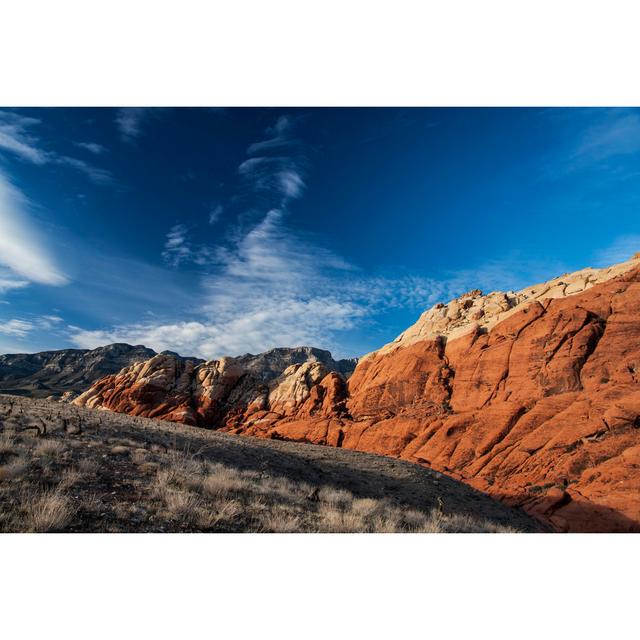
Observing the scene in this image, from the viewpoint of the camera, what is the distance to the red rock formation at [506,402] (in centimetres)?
2317

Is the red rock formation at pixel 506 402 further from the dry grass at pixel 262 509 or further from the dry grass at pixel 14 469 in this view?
the dry grass at pixel 14 469

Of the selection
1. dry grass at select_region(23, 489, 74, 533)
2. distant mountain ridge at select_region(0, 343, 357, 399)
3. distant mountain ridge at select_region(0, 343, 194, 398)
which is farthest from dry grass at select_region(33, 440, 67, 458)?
distant mountain ridge at select_region(0, 343, 194, 398)

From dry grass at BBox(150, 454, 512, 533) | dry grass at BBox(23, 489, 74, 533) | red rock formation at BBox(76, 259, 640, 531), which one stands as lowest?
→ dry grass at BBox(23, 489, 74, 533)

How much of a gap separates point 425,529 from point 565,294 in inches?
1685

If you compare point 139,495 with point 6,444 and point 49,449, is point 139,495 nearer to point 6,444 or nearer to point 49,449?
point 49,449

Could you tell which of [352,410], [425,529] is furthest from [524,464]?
[352,410]

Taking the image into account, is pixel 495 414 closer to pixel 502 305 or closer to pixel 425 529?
pixel 502 305

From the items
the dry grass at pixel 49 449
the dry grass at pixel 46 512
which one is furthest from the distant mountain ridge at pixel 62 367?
the dry grass at pixel 46 512

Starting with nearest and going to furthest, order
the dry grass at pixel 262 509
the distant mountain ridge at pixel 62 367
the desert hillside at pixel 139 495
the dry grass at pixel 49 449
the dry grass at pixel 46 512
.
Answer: the dry grass at pixel 46 512, the desert hillside at pixel 139 495, the dry grass at pixel 262 509, the dry grass at pixel 49 449, the distant mountain ridge at pixel 62 367

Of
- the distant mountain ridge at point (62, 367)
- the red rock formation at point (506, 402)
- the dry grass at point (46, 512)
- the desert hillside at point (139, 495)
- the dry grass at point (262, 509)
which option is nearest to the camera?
the dry grass at point (46, 512)

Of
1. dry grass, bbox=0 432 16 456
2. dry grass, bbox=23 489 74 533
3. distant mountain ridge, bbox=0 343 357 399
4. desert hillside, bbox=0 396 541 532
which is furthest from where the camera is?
distant mountain ridge, bbox=0 343 357 399

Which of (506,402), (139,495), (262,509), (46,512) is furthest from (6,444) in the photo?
(506,402)

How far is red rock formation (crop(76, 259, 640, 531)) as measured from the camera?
23.2m

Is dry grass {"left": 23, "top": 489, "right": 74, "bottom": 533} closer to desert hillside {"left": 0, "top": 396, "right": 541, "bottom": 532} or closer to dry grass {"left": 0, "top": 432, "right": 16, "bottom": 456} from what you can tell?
desert hillside {"left": 0, "top": 396, "right": 541, "bottom": 532}
